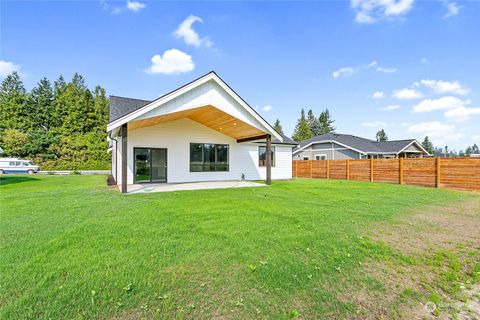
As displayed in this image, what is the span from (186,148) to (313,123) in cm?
5371

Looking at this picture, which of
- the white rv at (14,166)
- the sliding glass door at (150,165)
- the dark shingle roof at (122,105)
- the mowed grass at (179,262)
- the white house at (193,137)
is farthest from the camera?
the white rv at (14,166)

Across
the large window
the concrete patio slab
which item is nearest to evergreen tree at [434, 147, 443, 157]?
the large window

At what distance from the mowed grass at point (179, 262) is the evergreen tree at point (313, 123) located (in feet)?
187

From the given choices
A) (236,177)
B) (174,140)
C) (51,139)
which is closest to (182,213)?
(174,140)

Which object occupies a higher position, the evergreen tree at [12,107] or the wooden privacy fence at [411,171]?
the evergreen tree at [12,107]

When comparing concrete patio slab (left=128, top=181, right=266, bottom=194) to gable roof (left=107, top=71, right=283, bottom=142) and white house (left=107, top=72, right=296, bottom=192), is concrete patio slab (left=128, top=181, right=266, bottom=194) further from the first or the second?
gable roof (left=107, top=71, right=283, bottom=142)

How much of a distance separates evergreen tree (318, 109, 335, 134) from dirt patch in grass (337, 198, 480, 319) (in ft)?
189

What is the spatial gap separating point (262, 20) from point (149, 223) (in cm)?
1109

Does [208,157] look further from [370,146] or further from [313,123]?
[313,123]

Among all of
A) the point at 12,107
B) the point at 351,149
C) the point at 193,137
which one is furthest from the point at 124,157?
the point at 12,107

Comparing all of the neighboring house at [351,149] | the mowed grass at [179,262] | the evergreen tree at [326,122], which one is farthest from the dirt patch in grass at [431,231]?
the evergreen tree at [326,122]

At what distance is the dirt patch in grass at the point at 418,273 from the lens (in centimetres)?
248

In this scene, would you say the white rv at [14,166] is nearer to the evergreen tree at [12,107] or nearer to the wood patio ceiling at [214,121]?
the evergreen tree at [12,107]

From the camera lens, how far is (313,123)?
2402 inches
